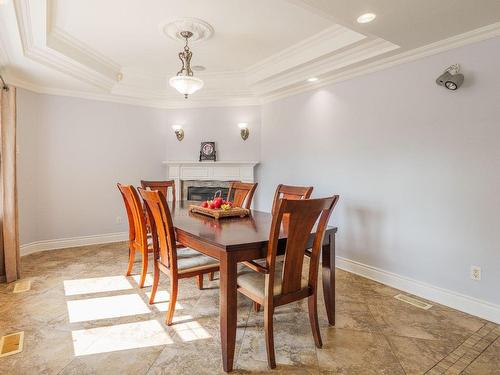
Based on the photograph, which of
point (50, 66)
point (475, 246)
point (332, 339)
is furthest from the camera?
point (50, 66)

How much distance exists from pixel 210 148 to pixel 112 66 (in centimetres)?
180

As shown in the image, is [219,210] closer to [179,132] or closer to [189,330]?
[189,330]

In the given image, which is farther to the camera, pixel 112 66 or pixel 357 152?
pixel 112 66

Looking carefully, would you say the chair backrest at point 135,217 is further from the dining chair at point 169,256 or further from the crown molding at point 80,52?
the crown molding at point 80,52

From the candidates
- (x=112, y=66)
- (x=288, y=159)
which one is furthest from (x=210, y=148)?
(x=112, y=66)

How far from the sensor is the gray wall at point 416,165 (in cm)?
244

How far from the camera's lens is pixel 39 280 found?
10.3ft

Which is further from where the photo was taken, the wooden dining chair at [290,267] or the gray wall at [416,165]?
the gray wall at [416,165]

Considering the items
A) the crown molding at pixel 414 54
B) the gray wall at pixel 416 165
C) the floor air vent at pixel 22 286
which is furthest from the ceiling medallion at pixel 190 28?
the floor air vent at pixel 22 286

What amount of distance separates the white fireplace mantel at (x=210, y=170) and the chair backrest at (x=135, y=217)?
1.99 meters

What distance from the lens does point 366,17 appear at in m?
2.25

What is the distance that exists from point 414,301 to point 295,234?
5.63ft

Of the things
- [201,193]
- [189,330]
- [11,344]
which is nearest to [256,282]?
[189,330]

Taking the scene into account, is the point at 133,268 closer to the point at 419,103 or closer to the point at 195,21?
the point at 195,21
